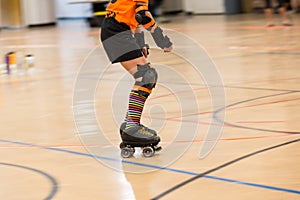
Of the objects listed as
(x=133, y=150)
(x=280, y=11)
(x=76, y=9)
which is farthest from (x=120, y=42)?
(x=76, y=9)

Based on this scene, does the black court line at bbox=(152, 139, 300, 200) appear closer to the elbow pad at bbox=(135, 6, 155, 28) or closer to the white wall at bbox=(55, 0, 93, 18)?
the elbow pad at bbox=(135, 6, 155, 28)

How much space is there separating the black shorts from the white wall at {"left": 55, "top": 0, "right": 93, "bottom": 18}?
20060 mm

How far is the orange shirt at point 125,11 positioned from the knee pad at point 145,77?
0.34 m

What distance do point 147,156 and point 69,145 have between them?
891 mm

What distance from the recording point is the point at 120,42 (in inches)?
211

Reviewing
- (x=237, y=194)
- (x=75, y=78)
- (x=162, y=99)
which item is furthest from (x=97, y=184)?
(x=75, y=78)

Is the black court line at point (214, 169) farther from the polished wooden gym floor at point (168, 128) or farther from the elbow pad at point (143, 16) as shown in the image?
the elbow pad at point (143, 16)

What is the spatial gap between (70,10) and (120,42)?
21207 millimetres

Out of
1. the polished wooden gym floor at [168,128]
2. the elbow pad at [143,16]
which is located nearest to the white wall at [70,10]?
the polished wooden gym floor at [168,128]

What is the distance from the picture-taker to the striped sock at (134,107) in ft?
17.7

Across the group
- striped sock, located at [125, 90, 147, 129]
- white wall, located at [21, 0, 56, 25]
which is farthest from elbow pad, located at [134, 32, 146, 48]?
white wall, located at [21, 0, 56, 25]

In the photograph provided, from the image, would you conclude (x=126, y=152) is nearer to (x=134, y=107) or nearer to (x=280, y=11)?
(x=134, y=107)

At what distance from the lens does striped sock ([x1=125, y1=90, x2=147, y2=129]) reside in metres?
5.40

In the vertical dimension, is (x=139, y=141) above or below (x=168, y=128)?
above
